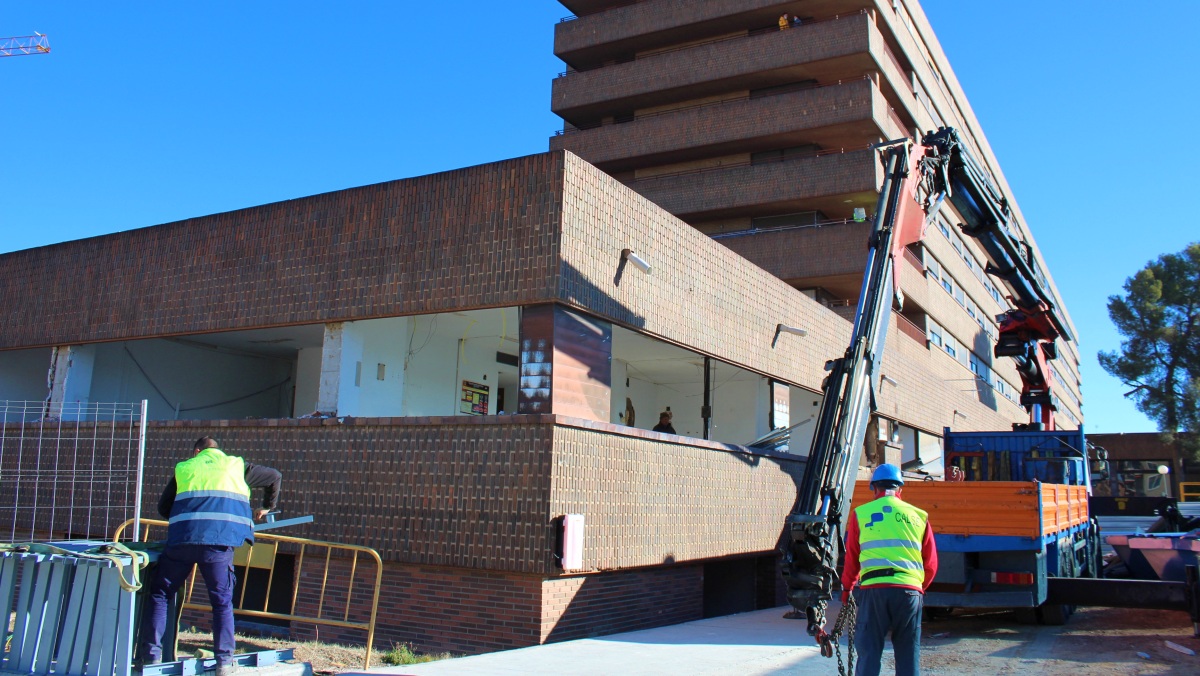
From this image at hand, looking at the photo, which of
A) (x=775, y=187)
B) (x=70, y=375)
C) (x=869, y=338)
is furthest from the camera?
(x=775, y=187)

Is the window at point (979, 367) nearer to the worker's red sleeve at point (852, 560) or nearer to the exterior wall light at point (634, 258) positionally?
the exterior wall light at point (634, 258)

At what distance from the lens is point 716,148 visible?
34.2 m

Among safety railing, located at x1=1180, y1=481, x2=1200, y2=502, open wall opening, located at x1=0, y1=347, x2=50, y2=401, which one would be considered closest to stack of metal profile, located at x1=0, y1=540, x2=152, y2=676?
open wall opening, located at x1=0, y1=347, x2=50, y2=401

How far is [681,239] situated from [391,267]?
163 inches

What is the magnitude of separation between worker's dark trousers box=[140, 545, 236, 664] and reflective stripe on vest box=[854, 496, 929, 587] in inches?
173

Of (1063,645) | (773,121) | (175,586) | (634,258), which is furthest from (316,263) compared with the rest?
(773,121)

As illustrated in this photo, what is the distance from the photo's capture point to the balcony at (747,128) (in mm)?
31281

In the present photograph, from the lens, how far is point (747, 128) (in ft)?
108

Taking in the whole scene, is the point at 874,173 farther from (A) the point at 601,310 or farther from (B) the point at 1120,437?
(B) the point at 1120,437

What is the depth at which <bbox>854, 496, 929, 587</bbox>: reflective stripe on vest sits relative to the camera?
6148mm

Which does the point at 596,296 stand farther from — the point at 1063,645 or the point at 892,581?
the point at 1063,645

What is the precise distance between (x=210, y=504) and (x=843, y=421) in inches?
220

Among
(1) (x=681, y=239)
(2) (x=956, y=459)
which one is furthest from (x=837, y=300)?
(1) (x=681, y=239)

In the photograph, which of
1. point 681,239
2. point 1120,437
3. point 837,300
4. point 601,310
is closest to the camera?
point 601,310
